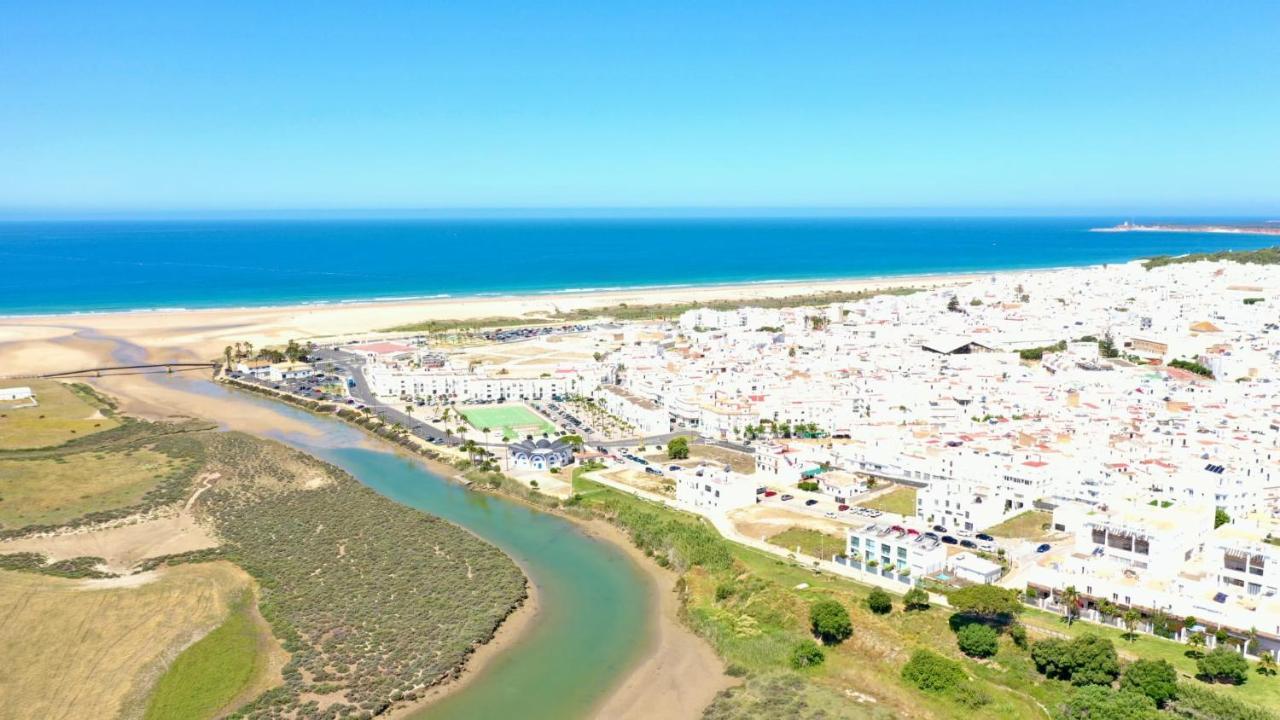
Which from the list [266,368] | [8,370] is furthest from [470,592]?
[8,370]

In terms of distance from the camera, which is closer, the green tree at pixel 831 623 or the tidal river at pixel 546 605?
the tidal river at pixel 546 605

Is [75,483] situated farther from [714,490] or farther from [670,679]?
[670,679]

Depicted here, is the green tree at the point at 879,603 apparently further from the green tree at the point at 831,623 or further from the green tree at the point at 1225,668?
the green tree at the point at 1225,668

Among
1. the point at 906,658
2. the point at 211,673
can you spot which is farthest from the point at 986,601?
the point at 211,673

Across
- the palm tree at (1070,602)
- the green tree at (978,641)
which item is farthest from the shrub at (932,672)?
the palm tree at (1070,602)

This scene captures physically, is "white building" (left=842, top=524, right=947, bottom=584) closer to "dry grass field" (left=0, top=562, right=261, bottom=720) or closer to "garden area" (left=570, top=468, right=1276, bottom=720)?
"garden area" (left=570, top=468, right=1276, bottom=720)

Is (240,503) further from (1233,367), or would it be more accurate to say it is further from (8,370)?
(1233,367)

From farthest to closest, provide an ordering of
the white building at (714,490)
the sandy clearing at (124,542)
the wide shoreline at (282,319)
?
the wide shoreline at (282,319) < the white building at (714,490) < the sandy clearing at (124,542)
